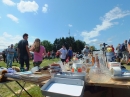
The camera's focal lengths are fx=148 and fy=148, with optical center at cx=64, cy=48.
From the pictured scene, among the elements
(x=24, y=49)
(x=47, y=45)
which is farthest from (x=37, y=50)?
(x=47, y=45)

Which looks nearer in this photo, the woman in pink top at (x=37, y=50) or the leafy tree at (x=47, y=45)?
the woman in pink top at (x=37, y=50)

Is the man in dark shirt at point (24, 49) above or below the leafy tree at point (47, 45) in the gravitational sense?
below

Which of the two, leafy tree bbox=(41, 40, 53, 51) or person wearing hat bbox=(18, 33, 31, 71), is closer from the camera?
person wearing hat bbox=(18, 33, 31, 71)

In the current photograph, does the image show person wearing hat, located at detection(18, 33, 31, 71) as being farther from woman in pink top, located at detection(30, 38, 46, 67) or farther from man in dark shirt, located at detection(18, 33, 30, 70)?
woman in pink top, located at detection(30, 38, 46, 67)

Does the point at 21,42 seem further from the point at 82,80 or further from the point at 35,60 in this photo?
the point at 82,80

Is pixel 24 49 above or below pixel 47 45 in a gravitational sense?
below

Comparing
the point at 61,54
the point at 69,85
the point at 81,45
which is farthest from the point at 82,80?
the point at 81,45

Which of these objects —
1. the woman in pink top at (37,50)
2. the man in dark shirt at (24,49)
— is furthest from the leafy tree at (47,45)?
the woman in pink top at (37,50)

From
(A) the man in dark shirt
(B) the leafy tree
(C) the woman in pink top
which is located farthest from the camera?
(B) the leafy tree

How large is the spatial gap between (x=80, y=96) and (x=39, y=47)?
3523 millimetres

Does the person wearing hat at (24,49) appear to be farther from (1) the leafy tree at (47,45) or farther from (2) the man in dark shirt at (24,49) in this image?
(1) the leafy tree at (47,45)

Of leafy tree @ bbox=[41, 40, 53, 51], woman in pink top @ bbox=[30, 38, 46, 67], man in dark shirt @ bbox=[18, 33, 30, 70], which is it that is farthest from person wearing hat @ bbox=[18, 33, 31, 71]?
leafy tree @ bbox=[41, 40, 53, 51]

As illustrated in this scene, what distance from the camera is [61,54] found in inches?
328

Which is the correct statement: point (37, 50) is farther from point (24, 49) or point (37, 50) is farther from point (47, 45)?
point (47, 45)
